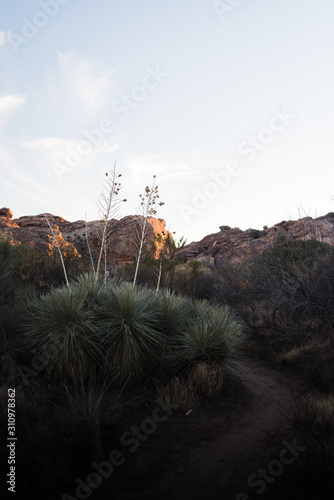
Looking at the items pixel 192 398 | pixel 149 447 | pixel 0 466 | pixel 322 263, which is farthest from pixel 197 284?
pixel 0 466

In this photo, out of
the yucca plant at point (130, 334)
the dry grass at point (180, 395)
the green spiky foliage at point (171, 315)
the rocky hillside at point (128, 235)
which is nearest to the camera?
the dry grass at point (180, 395)

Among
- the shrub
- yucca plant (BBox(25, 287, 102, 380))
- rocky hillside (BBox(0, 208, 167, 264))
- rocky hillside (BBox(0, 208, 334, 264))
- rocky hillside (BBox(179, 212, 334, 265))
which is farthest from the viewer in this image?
the shrub

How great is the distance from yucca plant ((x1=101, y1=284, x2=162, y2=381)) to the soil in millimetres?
1148

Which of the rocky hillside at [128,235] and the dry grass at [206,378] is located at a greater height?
the rocky hillside at [128,235]

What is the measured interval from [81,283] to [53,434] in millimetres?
3365

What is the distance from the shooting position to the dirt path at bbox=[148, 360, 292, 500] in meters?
3.33

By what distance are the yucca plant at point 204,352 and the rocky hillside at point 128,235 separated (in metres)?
13.1

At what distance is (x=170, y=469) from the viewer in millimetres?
3678

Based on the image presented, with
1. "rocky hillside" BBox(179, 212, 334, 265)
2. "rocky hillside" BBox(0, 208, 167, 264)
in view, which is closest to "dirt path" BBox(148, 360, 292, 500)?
"rocky hillside" BBox(0, 208, 167, 264)

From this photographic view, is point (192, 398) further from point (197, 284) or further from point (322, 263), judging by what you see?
point (197, 284)

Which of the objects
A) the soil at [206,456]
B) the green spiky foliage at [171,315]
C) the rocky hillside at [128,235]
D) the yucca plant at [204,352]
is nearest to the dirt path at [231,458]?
the soil at [206,456]

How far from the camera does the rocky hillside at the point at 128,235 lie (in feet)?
65.3

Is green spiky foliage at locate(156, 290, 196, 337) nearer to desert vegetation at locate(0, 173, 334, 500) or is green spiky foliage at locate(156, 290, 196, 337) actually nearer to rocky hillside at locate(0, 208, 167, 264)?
desert vegetation at locate(0, 173, 334, 500)

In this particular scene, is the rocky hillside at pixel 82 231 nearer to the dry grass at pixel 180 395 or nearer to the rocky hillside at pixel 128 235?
the rocky hillside at pixel 128 235
